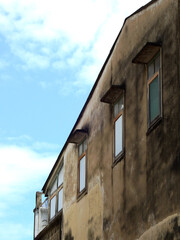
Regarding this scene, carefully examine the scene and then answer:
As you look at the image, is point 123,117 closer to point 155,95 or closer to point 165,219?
point 155,95

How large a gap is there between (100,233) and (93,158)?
246 centimetres

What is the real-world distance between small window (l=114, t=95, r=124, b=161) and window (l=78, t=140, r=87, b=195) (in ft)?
9.77

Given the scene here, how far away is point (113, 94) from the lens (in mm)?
15758

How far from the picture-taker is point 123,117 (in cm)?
1514

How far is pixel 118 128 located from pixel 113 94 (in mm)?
912

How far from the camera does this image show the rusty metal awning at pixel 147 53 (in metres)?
13.2

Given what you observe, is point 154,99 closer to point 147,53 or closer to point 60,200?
point 147,53

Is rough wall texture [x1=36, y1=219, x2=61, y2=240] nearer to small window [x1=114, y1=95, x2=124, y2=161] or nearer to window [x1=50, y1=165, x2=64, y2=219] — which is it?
window [x1=50, y1=165, x2=64, y2=219]

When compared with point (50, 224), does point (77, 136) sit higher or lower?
higher

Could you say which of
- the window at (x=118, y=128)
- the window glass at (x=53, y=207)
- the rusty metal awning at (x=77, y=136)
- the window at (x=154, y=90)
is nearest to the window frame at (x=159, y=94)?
the window at (x=154, y=90)

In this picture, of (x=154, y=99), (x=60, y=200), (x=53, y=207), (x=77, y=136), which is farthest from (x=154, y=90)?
(x=53, y=207)

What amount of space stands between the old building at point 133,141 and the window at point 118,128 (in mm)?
26

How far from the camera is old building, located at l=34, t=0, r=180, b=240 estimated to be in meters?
12.2

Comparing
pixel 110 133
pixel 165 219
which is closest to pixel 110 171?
pixel 110 133
